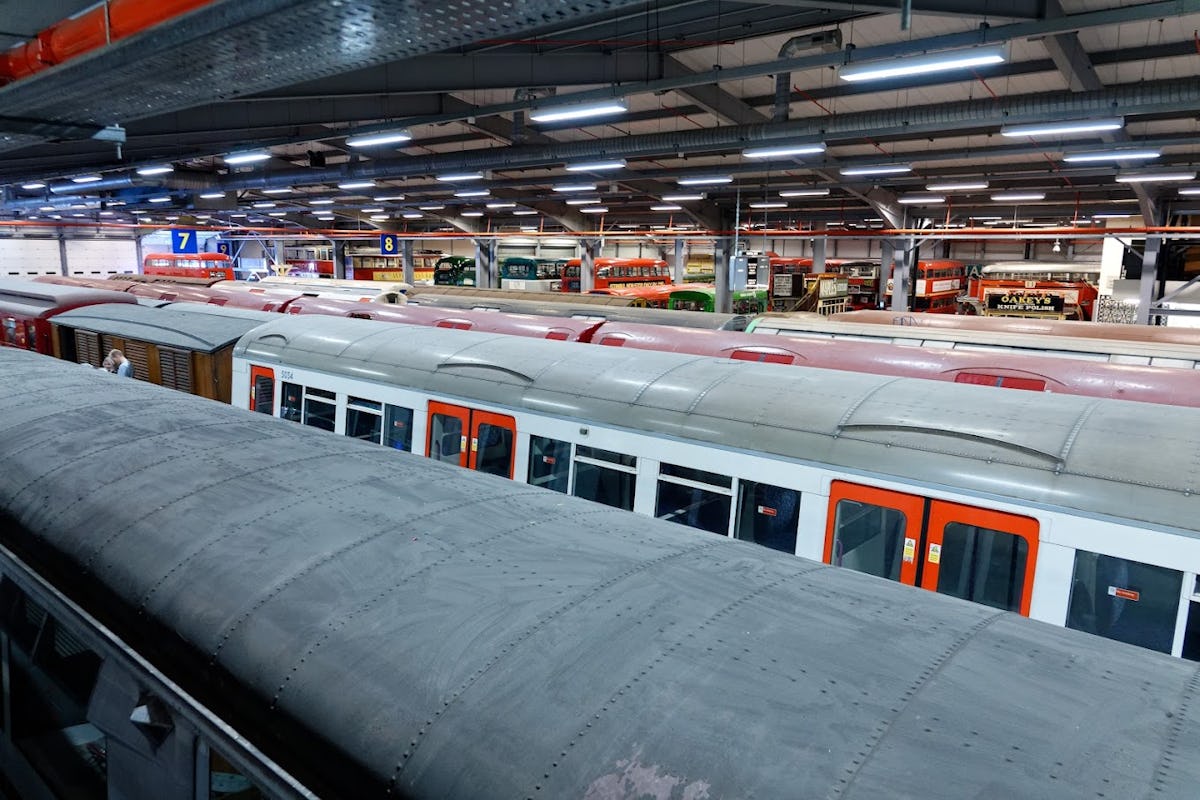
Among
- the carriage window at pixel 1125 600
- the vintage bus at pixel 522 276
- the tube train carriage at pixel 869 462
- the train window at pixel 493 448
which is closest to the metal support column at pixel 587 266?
the vintage bus at pixel 522 276

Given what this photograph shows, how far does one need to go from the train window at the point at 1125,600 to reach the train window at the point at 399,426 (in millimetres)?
5857

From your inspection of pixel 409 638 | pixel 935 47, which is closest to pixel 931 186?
pixel 935 47

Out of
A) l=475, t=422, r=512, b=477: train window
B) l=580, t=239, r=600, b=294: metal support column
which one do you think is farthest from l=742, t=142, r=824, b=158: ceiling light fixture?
l=580, t=239, r=600, b=294: metal support column

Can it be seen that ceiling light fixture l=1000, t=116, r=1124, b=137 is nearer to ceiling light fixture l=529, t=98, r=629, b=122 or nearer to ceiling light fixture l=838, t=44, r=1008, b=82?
ceiling light fixture l=838, t=44, r=1008, b=82

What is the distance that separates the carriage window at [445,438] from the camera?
24.5 feet

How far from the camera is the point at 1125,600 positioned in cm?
399

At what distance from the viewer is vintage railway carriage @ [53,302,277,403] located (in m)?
10.9

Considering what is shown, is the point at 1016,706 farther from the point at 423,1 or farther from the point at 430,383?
the point at 430,383

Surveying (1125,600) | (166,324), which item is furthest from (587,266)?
(1125,600)

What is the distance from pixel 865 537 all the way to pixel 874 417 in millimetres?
803

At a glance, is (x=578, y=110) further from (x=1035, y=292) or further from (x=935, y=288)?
(x=935, y=288)

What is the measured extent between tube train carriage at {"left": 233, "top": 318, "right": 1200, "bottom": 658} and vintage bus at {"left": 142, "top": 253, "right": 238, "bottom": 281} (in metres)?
40.1

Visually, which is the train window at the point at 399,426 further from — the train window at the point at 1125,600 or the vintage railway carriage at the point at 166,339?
the train window at the point at 1125,600

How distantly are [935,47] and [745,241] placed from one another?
2549 cm
